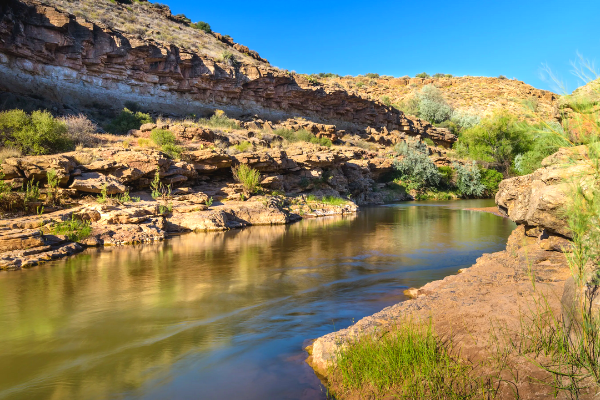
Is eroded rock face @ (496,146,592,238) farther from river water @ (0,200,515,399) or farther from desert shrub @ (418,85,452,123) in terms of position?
desert shrub @ (418,85,452,123)

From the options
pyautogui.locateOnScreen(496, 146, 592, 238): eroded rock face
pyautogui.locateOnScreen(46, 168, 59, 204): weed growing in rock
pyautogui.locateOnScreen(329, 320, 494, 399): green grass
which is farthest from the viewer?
pyautogui.locateOnScreen(46, 168, 59, 204): weed growing in rock

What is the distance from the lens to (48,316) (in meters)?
5.08

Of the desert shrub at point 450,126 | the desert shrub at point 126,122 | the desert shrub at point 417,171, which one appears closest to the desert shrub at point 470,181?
the desert shrub at point 417,171

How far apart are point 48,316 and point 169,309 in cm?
157

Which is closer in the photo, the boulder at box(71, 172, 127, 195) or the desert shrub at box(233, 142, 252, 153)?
the boulder at box(71, 172, 127, 195)

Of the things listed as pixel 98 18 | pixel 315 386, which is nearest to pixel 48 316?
pixel 315 386

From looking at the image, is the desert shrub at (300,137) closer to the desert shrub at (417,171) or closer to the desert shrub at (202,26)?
the desert shrub at (417,171)

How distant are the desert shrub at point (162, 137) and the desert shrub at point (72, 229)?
772 centimetres

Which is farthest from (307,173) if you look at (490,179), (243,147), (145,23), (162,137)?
(145,23)

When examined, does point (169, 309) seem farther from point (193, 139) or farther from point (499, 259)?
point (193, 139)

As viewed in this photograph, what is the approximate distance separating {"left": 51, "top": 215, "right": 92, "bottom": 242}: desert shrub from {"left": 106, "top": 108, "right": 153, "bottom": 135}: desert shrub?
12.1m

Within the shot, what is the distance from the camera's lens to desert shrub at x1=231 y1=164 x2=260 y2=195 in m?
17.2

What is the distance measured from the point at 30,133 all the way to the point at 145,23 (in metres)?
23.0

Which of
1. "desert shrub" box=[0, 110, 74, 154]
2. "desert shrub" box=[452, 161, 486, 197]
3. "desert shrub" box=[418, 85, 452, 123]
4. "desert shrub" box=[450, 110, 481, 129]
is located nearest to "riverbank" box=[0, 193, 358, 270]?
"desert shrub" box=[0, 110, 74, 154]
